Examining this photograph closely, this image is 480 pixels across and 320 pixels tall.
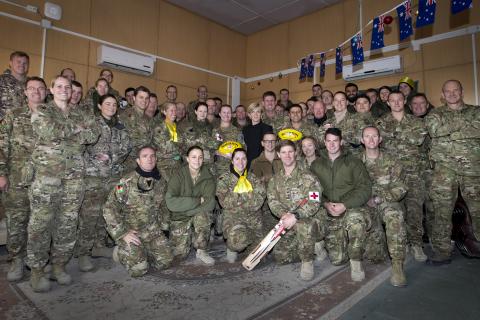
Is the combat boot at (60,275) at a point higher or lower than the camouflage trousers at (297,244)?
lower

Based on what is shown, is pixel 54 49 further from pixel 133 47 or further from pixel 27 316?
pixel 27 316

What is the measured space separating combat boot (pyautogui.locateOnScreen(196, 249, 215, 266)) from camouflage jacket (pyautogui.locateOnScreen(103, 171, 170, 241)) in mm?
467

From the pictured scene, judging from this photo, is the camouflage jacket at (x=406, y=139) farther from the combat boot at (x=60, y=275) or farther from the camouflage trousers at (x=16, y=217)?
the camouflage trousers at (x=16, y=217)

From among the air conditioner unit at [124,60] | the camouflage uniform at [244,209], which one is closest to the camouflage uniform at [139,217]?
the camouflage uniform at [244,209]

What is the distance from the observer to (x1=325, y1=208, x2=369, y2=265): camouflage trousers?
2635 millimetres

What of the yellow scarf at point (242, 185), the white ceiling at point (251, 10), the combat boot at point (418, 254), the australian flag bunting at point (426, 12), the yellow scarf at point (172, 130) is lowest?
the combat boot at point (418, 254)

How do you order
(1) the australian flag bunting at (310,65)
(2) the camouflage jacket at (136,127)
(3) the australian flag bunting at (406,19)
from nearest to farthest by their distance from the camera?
(2) the camouflage jacket at (136,127)
(3) the australian flag bunting at (406,19)
(1) the australian flag bunting at (310,65)

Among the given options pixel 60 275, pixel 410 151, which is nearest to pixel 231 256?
pixel 60 275

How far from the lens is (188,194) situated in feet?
10.2

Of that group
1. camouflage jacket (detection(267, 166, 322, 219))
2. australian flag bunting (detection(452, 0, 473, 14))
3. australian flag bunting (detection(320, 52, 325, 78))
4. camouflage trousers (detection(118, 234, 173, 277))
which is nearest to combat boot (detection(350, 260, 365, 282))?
camouflage jacket (detection(267, 166, 322, 219))

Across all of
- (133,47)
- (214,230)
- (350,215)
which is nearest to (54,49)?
(133,47)

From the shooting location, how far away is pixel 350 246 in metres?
2.65

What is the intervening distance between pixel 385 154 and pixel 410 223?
32.5 inches

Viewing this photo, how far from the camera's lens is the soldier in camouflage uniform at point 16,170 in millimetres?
2619
